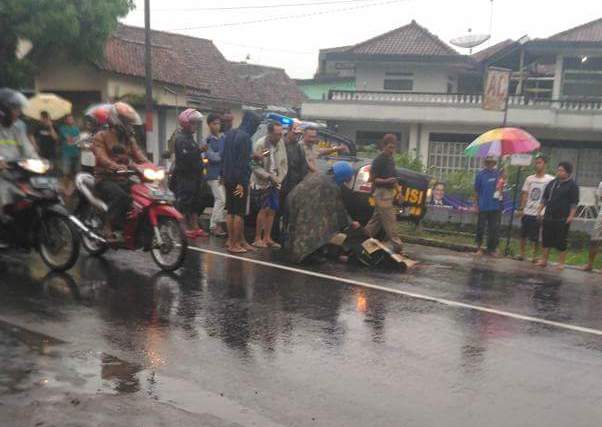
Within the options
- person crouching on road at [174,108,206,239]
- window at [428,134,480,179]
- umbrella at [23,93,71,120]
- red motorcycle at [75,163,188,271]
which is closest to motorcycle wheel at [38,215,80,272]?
red motorcycle at [75,163,188,271]

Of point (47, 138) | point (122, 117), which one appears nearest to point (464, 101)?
point (47, 138)

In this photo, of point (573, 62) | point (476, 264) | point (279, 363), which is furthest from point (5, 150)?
point (573, 62)

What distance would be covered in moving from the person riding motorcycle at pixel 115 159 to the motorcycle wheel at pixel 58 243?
2.14 feet

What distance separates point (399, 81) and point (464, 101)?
474 centimetres

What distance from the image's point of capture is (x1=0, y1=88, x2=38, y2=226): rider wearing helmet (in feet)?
23.1

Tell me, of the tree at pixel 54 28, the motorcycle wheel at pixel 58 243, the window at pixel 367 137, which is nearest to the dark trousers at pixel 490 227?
the motorcycle wheel at pixel 58 243

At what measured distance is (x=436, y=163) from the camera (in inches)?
1046

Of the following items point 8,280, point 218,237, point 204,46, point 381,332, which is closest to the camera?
point 381,332

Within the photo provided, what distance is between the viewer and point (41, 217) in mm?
6883

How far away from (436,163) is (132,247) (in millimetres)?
20836

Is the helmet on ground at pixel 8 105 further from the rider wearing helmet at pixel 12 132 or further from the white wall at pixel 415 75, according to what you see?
the white wall at pixel 415 75

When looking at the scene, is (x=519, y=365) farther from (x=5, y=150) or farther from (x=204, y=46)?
(x=204, y=46)

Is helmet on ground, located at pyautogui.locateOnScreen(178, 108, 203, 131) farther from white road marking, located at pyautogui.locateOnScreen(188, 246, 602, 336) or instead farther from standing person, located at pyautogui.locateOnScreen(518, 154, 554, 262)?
standing person, located at pyautogui.locateOnScreen(518, 154, 554, 262)

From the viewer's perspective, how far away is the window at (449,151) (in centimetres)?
2605
